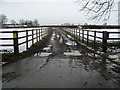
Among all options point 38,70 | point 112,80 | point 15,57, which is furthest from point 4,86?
point 15,57

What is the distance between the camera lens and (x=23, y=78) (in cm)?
583

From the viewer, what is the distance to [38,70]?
22.7 feet

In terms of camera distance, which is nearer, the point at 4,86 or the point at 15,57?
the point at 4,86

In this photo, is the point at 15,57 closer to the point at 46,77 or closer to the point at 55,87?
the point at 46,77

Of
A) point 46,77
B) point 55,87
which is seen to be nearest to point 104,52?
point 46,77

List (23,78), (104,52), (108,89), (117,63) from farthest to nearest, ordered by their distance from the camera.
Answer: (104,52) → (117,63) → (23,78) → (108,89)

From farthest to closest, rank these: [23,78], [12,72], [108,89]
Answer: [12,72]
[23,78]
[108,89]

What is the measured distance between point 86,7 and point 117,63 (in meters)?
3.32

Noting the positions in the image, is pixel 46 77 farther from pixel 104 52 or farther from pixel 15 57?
pixel 104 52

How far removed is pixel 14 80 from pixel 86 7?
5684mm

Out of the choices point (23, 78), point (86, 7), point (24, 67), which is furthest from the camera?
point (86, 7)

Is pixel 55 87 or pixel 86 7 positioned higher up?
pixel 86 7

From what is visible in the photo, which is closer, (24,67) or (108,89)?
(108,89)

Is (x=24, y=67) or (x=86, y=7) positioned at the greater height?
(x=86, y=7)
